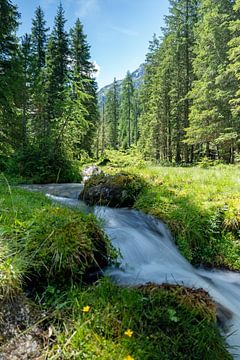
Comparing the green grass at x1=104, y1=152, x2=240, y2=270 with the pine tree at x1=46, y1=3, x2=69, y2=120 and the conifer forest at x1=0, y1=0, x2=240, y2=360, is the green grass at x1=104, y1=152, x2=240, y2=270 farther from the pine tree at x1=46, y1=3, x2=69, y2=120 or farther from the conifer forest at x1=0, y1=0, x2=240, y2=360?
the pine tree at x1=46, y1=3, x2=69, y2=120

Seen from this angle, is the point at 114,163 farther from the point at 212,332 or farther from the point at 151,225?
the point at 212,332

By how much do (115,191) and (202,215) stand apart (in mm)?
2344

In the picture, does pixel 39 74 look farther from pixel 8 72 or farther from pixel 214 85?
pixel 214 85

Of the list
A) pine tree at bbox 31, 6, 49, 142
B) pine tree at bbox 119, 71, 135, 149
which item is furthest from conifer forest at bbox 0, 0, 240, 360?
pine tree at bbox 119, 71, 135, 149

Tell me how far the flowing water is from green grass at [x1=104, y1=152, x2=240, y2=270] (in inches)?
8.9

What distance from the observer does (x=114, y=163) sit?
46.2 ft

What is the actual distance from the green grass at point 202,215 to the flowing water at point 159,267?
0.23 meters

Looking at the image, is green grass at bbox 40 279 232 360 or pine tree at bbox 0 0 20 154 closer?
green grass at bbox 40 279 232 360

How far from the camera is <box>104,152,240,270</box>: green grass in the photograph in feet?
17.1

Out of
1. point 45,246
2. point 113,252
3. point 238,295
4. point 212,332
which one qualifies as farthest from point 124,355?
point 238,295

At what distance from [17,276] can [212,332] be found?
1743 mm

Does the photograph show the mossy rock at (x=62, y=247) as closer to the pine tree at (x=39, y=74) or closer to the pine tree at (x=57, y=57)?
the pine tree at (x=39, y=74)

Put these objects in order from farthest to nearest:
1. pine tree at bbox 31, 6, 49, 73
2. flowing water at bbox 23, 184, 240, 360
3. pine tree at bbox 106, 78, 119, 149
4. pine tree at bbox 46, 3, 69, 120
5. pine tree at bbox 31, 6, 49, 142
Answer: pine tree at bbox 106, 78, 119, 149
pine tree at bbox 31, 6, 49, 73
pine tree at bbox 46, 3, 69, 120
pine tree at bbox 31, 6, 49, 142
flowing water at bbox 23, 184, 240, 360

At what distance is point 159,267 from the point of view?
415cm
